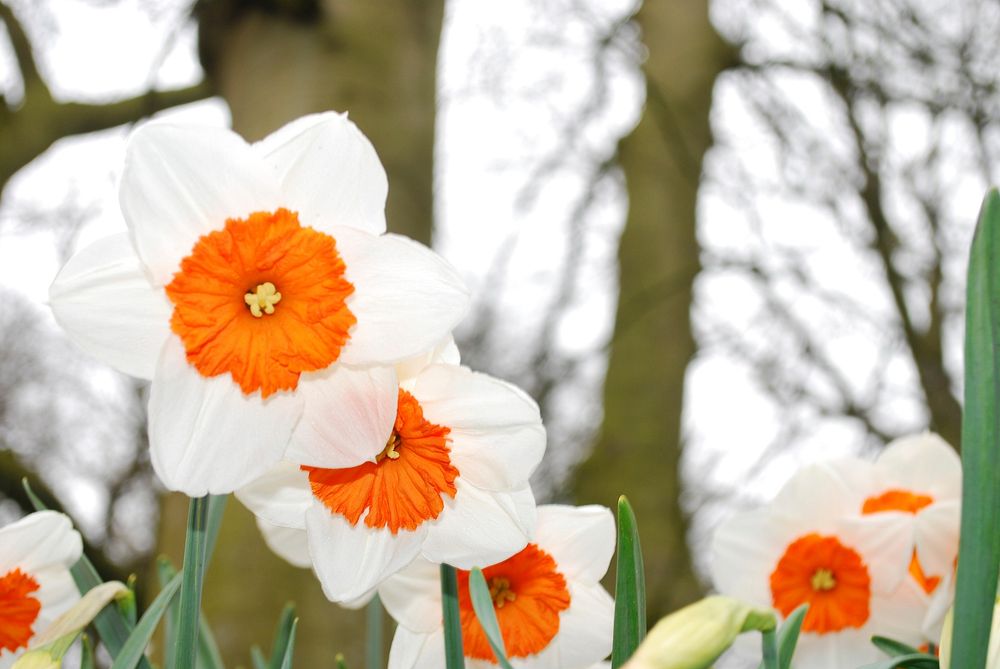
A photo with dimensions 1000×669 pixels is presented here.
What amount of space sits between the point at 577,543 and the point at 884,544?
27 centimetres

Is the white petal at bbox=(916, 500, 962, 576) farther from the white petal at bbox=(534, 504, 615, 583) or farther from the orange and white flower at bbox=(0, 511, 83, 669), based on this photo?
the orange and white flower at bbox=(0, 511, 83, 669)

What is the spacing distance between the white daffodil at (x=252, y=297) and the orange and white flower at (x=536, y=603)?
20 cm

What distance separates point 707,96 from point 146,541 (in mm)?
3699

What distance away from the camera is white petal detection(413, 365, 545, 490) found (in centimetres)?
57

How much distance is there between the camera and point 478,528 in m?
0.59

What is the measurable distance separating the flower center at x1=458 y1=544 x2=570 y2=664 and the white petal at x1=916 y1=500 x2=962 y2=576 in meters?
0.28

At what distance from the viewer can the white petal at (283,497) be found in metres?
0.62

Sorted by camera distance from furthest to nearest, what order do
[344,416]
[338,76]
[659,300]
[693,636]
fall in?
[659,300]
[338,76]
[344,416]
[693,636]

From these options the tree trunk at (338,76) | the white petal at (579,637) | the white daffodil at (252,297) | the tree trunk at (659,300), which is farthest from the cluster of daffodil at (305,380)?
the tree trunk at (659,300)

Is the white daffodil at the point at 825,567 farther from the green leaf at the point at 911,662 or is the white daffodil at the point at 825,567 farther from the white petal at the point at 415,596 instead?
the white petal at the point at 415,596

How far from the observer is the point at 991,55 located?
3.36 m

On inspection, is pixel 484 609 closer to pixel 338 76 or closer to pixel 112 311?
pixel 112 311

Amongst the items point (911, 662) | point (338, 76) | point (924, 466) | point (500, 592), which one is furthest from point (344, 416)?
point (338, 76)

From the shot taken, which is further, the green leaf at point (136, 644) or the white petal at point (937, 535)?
the white petal at point (937, 535)
